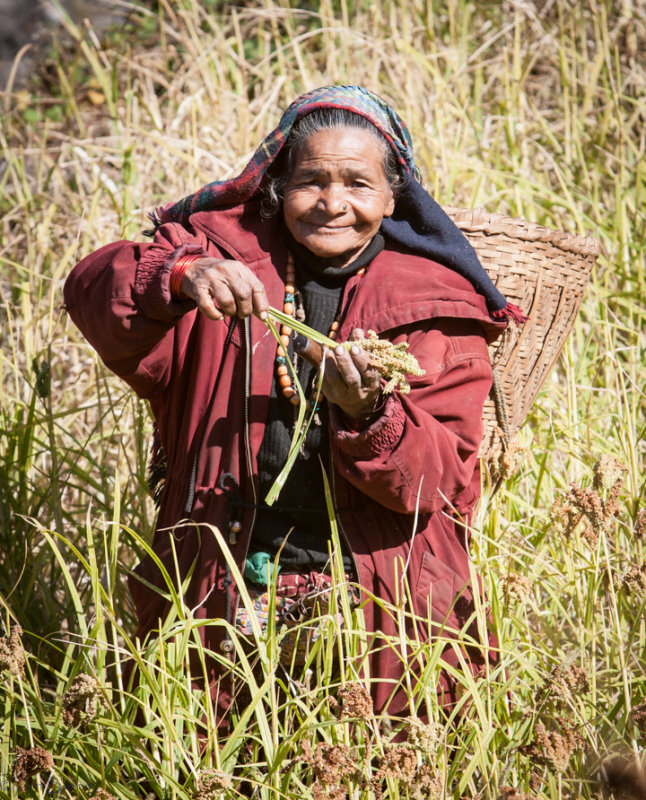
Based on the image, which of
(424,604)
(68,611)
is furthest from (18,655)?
(68,611)

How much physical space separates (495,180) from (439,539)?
2092 mm

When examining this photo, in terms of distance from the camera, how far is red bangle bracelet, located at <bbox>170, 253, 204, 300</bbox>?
1.88m

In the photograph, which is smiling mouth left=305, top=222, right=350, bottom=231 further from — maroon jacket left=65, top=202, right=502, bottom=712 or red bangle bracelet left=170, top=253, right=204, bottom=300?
red bangle bracelet left=170, top=253, right=204, bottom=300

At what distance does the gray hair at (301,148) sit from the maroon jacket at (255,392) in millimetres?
90

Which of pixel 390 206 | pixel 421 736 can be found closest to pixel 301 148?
pixel 390 206

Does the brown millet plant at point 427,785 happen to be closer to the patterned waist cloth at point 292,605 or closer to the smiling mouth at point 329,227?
the patterned waist cloth at point 292,605

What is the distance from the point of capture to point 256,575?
6.81 ft

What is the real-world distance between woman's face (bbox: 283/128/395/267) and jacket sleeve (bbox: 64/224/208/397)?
9.8 inches

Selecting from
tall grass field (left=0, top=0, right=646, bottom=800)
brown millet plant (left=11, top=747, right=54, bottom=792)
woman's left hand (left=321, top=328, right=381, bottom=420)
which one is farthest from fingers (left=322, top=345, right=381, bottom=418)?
brown millet plant (left=11, top=747, right=54, bottom=792)

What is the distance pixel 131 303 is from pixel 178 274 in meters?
0.14

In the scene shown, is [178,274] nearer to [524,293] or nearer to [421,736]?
[421,736]

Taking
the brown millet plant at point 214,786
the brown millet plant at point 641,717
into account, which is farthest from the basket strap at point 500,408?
the brown millet plant at point 214,786

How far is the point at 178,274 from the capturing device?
188cm

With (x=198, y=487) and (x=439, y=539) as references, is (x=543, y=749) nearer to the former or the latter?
(x=439, y=539)
